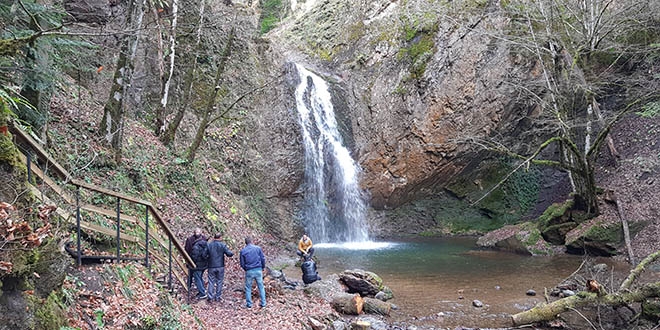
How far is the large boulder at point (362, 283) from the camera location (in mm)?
9773

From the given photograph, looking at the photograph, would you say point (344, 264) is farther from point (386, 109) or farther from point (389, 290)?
point (386, 109)

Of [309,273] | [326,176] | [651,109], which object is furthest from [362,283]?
[651,109]

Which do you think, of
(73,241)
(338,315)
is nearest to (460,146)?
(338,315)

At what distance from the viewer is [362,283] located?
982 centimetres

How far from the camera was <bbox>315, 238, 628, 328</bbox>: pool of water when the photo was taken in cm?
852

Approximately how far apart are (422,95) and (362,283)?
44.6 ft

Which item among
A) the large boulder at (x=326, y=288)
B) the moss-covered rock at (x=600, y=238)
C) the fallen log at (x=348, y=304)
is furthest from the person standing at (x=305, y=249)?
the moss-covered rock at (x=600, y=238)

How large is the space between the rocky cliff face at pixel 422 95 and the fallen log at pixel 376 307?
404 inches

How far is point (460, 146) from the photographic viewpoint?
20.8 meters

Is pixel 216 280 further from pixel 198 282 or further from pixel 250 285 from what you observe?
pixel 250 285

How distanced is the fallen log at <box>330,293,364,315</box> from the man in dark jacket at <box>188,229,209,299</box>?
269cm

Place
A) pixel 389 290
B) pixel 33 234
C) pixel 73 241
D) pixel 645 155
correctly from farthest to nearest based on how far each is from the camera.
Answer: pixel 645 155 < pixel 389 290 < pixel 73 241 < pixel 33 234

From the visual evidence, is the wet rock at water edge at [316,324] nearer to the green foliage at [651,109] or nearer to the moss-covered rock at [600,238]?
the moss-covered rock at [600,238]

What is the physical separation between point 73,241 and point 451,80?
730 inches
